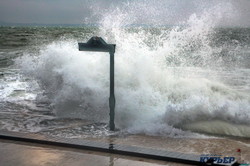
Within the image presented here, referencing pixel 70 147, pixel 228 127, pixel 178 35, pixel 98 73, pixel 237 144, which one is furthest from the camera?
pixel 178 35

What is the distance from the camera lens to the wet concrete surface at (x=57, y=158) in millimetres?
4871

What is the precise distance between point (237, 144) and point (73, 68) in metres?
6.14

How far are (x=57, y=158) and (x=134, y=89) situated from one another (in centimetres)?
536

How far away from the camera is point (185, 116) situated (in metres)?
8.27

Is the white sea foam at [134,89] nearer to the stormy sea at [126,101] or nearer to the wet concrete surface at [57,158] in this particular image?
the stormy sea at [126,101]

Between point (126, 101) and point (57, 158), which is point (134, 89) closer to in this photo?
point (126, 101)

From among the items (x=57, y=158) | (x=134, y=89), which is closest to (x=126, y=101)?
(x=134, y=89)

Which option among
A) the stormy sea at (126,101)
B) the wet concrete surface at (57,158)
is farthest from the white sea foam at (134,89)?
the wet concrete surface at (57,158)

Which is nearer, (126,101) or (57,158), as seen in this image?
(57,158)

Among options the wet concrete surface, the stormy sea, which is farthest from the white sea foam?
the wet concrete surface

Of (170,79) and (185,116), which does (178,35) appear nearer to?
(170,79)

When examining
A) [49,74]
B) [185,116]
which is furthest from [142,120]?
[49,74]

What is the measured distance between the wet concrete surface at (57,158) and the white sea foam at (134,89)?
2.32 meters

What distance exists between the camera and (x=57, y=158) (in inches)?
199
